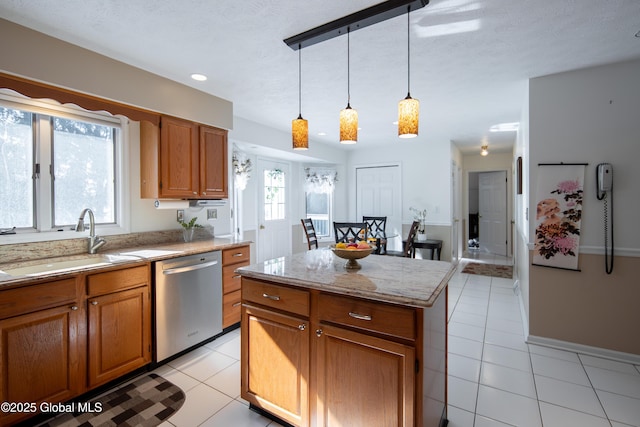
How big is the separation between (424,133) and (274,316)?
4326 millimetres

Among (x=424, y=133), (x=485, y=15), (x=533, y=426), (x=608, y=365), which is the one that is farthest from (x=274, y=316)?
(x=424, y=133)

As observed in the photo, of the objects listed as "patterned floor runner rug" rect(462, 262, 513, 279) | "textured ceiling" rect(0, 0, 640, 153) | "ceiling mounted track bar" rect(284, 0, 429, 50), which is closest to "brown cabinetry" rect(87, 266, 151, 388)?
"textured ceiling" rect(0, 0, 640, 153)

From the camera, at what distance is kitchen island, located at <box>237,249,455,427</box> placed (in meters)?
1.38

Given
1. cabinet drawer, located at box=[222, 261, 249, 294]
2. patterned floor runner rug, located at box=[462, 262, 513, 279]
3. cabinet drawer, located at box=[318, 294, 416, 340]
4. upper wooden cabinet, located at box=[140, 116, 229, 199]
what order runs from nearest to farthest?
cabinet drawer, located at box=[318, 294, 416, 340] → upper wooden cabinet, located at box=[140, 116, 229, 199] → cabinet drawer, located at box=[222, 261, 249, 294] → patterned floor runner rug, located at box=[462, 262, 513, 279]

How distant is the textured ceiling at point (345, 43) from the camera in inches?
71.3

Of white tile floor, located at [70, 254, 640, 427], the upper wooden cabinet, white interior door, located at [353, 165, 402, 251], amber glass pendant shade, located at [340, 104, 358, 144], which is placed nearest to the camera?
white tile floor, located at [70, 254, 640, 427]

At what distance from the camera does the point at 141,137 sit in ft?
9.75

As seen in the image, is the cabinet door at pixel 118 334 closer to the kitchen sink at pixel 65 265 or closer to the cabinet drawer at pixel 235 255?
the kitchen sink at pixel 65 265

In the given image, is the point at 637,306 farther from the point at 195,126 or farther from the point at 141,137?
the point at 141,137

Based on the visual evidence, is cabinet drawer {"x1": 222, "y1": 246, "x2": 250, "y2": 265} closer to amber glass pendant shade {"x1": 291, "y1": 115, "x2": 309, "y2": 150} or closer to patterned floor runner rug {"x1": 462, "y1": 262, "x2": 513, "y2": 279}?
amber glass pendant shade {"x1": 291, "y1": 115, "x2": 309, "y2": 150}

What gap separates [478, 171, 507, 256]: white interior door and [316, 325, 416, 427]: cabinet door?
7018 mm

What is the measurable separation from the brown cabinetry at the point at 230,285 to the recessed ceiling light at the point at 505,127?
13.6 feet

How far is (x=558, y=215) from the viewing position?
2.76 m

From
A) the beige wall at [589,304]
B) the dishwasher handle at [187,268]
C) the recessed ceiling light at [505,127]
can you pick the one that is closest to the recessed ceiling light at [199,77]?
the dishwasher handle at [187,268]
